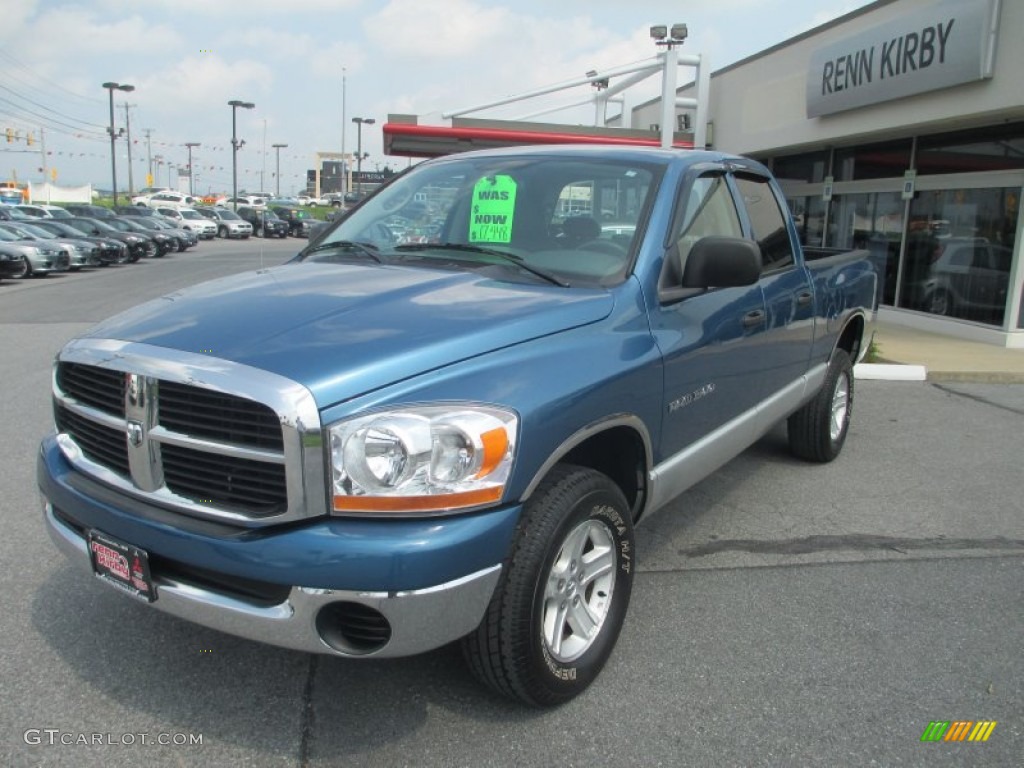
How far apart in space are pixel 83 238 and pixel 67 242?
1969mm

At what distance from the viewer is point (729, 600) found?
11.7 feet

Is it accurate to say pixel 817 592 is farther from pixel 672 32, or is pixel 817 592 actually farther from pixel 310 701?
pixel 672 32

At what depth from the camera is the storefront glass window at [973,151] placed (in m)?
11.0

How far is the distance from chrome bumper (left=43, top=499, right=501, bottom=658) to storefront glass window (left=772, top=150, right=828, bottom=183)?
15.3m

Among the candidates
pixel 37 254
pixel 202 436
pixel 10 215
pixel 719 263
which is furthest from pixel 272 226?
pixel 202 436

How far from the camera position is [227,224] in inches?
1789

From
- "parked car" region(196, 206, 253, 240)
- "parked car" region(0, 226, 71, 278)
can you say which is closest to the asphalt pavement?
"parked car" region(0, 226, 71, 278)

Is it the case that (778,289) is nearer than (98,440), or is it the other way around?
(98,440)

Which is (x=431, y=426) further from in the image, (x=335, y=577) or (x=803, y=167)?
(x=803, y=167)

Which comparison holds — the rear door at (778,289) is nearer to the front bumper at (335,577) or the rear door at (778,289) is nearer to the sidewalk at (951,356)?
the front bumper at (335,577)

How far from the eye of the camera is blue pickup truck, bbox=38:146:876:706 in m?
2.21

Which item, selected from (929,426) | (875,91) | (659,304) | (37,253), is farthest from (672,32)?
(37,253)

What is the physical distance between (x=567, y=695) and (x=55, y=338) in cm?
995

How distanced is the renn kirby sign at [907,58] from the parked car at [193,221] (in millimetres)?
36168
